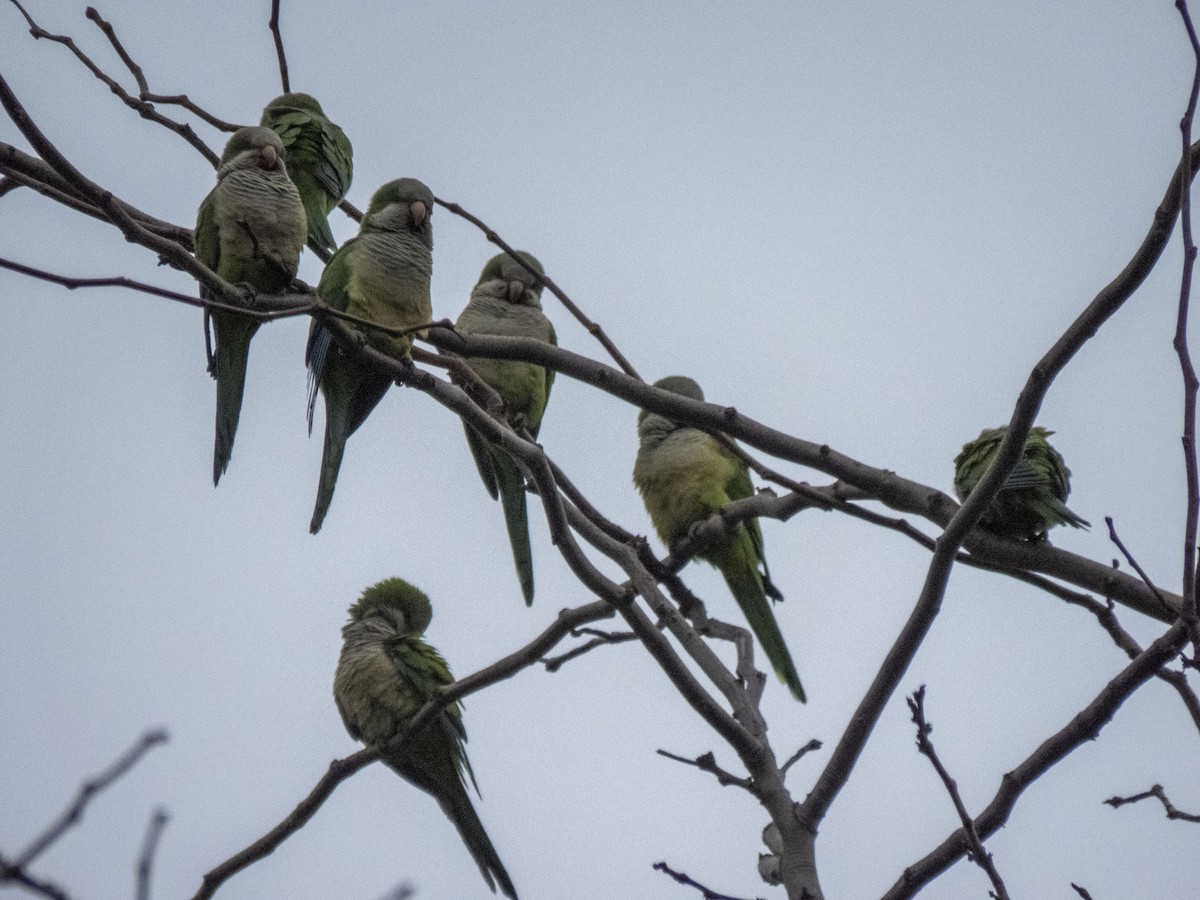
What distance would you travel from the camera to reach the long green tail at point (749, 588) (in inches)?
221

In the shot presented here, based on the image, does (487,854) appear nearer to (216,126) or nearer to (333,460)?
(333,460)

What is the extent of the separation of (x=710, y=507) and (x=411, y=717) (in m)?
1.75

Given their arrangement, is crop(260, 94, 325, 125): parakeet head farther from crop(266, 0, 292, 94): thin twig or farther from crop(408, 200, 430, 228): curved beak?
crop(266, 0, 292, 94): thin twig

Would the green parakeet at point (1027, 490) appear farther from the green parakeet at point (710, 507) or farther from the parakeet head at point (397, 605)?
the parakeet head at point (397, 605)

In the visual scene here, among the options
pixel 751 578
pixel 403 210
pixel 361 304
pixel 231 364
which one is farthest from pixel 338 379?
pixel 751 578

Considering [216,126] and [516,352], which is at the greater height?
[216,126]

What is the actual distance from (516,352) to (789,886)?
1.56 meters

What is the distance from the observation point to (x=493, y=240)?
344cm

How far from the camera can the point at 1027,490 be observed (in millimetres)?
3340

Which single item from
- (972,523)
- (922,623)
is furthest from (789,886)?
(972,523)

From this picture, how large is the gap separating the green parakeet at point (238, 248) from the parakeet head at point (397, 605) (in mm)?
1637

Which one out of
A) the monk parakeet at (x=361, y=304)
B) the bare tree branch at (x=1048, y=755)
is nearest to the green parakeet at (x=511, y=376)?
the monk parakeet at (x=361, y=304)

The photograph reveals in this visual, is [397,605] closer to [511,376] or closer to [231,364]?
[511,376]

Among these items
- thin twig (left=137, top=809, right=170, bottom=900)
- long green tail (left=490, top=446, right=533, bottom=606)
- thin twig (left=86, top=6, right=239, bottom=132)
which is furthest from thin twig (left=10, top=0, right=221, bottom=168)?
thin twig (left=137, top=809, right=170, bottom=900)
